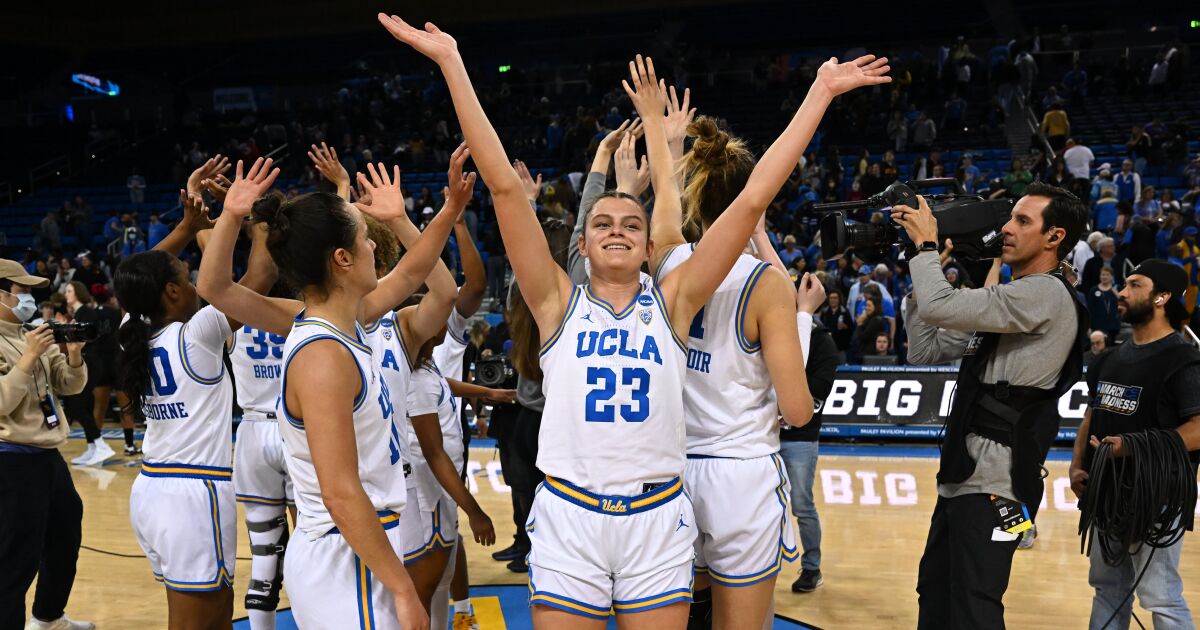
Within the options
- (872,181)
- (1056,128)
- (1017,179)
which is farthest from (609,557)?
(1056,128)

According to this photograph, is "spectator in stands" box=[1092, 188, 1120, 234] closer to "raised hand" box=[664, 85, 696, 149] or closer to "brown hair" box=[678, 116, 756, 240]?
"raised hand" box=[664, 85, 696, 149]

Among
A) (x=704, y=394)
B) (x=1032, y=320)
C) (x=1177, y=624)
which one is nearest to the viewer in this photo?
(x=704, y=394)

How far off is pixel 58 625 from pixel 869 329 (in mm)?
8296

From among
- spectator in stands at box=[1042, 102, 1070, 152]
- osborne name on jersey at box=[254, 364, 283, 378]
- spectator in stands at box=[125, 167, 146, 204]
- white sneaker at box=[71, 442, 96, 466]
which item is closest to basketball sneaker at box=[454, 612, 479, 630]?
osborne name on jersey at box=[254, 364, 283, 378]

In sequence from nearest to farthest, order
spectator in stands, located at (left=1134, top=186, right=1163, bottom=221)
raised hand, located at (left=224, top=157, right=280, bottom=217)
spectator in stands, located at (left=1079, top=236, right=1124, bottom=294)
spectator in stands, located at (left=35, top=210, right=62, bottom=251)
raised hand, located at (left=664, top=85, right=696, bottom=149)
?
raised hand, located at (left=224, top=157, right=280, bottom=217) → raised hand, located at (left=664, top=85, right=696, bottom=149) → spectator in stands, located at (left=1079, top=236, right=1124, bottom=294) → spectator in stands, located at (left=1134, top=186, right=1163, bottom=221) → spectator in stands, located at (left=35, top=210, right=62, bottom=251)

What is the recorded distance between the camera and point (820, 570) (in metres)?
6.10

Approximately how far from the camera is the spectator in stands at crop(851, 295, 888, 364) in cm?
1100

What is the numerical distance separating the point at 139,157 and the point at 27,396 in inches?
882

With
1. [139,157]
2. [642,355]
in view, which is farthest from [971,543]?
[139,157]

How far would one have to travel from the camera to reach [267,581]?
4.25m

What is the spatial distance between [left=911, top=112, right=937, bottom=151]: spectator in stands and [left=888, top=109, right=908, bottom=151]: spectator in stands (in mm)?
207

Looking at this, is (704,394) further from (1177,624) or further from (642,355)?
(1177,624)

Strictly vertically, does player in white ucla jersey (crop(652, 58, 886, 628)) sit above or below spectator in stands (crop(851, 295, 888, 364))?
above

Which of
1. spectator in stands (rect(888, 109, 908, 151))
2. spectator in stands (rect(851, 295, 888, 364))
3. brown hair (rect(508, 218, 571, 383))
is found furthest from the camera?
spectator in stands (rect(888, 109, 908, 151))
